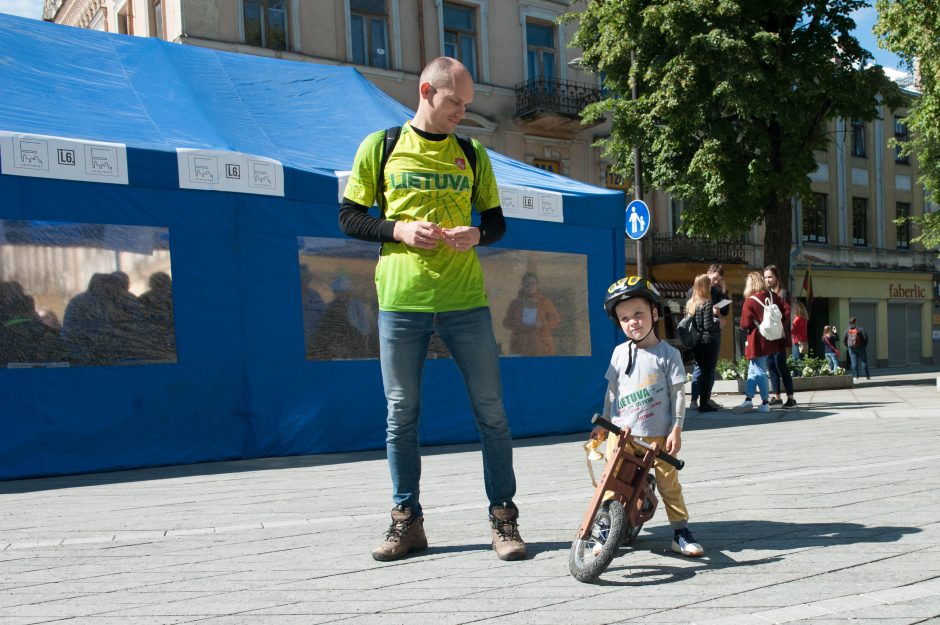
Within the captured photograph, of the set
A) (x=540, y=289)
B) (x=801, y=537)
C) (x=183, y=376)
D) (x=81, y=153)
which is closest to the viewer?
(x=801, y=537)

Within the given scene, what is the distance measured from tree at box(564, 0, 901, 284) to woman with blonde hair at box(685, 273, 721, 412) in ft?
30.9

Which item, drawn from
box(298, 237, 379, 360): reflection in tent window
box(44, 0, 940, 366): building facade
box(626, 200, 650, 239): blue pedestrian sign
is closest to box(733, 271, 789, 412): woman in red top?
box(626, 200, 650, 239): blue pedestrian sign

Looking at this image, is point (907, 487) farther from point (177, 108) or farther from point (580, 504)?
point (177, 108)

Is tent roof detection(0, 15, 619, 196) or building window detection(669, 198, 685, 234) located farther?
building window detection(669, 198, 685, 234)

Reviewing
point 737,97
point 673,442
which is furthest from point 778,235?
point 673,442

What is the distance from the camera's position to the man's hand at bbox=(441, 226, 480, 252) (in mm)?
3682

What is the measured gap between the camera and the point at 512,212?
877cm

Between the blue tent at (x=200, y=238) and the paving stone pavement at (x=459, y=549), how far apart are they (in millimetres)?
543

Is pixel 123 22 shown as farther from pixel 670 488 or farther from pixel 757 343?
pixel 670 488

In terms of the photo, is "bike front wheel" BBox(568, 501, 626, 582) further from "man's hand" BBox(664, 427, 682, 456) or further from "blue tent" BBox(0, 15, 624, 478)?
"blue tent" BBox(0, 15, 624, 478)

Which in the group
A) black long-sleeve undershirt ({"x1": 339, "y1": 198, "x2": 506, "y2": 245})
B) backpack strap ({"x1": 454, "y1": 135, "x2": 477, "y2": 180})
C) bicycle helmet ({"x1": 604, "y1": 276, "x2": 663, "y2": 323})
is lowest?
bicycle helmet ({"x1": 604, "y1": 276, "x2": 663, "y2": 323})

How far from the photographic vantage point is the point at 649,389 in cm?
389

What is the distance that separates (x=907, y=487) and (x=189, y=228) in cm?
548

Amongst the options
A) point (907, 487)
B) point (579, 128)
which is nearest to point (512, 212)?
point (907, 487)
